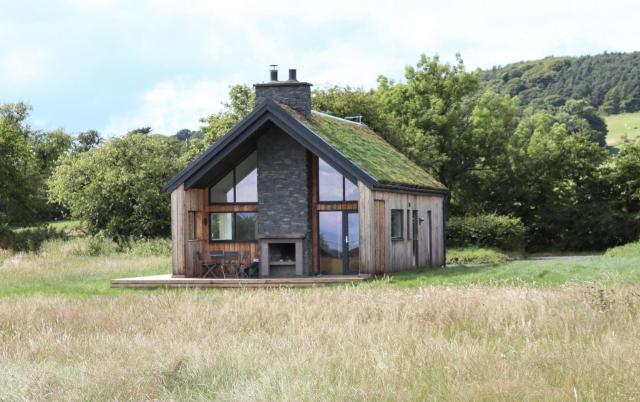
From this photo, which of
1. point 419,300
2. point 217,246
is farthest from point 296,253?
point 419,300

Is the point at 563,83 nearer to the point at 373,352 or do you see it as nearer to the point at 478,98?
the point at 478,98

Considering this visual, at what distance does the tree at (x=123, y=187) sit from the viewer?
148 feet

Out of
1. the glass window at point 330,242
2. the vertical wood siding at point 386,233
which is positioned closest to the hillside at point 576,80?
the vertical wood siding at point 386,233

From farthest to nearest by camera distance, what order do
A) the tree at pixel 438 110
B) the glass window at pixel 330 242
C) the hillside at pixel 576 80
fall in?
the hillside at pixel 576 80 < the tree at pixel 438 110 < the glass window at pixel 330 242

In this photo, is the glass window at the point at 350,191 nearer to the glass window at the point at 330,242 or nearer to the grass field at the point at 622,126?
the glass window at the point at 330,242

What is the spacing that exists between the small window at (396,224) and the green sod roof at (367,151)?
2.79ft

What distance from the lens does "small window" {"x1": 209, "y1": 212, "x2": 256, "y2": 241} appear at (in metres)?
28.3

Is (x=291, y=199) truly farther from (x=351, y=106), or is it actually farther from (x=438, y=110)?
(x=438, y=110)

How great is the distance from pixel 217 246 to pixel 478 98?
27.1 m

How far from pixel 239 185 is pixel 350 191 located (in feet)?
11.6

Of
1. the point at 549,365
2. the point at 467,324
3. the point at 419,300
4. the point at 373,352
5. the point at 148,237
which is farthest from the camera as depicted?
the point at 148,237

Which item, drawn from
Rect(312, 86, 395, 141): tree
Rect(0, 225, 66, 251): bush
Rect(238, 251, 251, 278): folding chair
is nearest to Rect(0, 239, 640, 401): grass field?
Rect(238, 251, 251, 278): folding chair

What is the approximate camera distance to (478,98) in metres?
51.9

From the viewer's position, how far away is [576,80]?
431 ft
